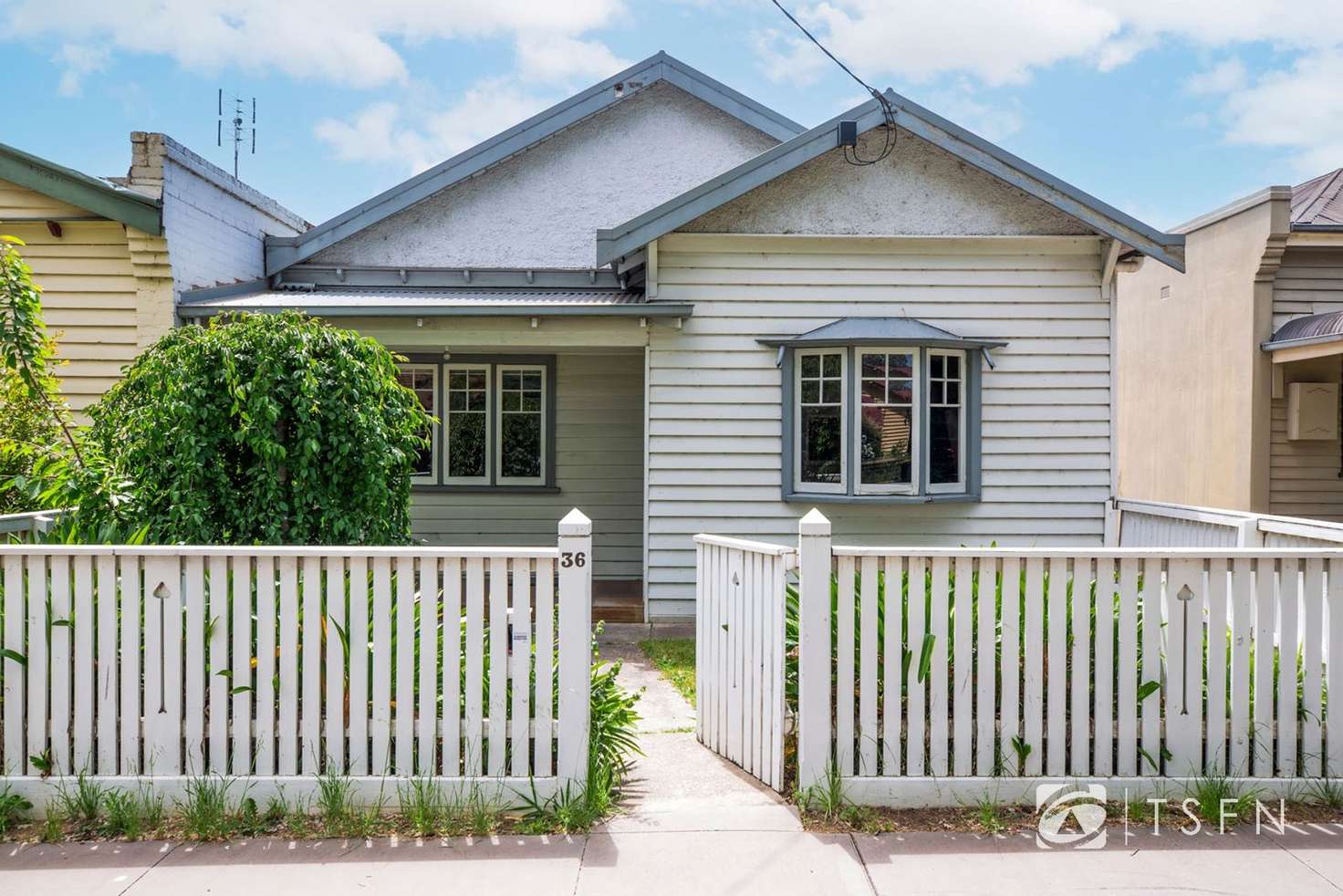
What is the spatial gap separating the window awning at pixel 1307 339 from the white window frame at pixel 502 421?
27.7 feet

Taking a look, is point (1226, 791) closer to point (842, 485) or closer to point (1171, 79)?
point (842, 485)

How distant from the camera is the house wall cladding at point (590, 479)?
419 inches

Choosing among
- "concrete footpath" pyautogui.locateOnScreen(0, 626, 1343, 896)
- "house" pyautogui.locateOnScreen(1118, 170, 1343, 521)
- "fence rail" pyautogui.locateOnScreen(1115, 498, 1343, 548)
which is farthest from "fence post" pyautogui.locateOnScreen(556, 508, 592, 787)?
"house" pyautogui.locateOnScreen(1118, 170, 1343, 521)

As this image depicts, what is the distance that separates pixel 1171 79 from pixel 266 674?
17573 mm

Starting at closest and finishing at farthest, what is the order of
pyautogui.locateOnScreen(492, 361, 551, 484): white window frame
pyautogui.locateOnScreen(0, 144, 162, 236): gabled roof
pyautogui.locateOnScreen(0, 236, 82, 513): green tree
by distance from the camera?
pyautogui.locateOnScreen(0, 236, 82, 513): green tree, pyautogui.locateOnScreen(0, 144, 162, 236): gabled roof, pyautogui.locateOnScreen(492, 361, 551, 484): white window frame

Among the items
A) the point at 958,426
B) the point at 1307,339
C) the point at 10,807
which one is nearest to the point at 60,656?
the point at 10,807

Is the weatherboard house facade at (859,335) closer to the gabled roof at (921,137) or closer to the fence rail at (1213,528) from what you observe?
the gabled roof at (921,137)

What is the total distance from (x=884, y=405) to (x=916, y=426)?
35 centimetres

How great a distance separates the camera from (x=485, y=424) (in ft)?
35.0

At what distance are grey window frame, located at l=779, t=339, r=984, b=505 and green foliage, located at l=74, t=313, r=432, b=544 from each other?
4288mm

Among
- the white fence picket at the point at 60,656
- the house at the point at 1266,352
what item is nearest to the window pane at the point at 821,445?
the house at the point at 1266,352

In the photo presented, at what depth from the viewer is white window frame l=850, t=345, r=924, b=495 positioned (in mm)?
8859

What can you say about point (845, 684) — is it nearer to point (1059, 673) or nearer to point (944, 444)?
point (1059, 673)

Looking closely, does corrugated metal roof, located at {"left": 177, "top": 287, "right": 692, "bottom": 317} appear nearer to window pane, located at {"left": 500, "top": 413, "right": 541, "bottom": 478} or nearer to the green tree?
window pane, located at {"left": 500, "top": 413, "right": 541, "bottom": 478}
